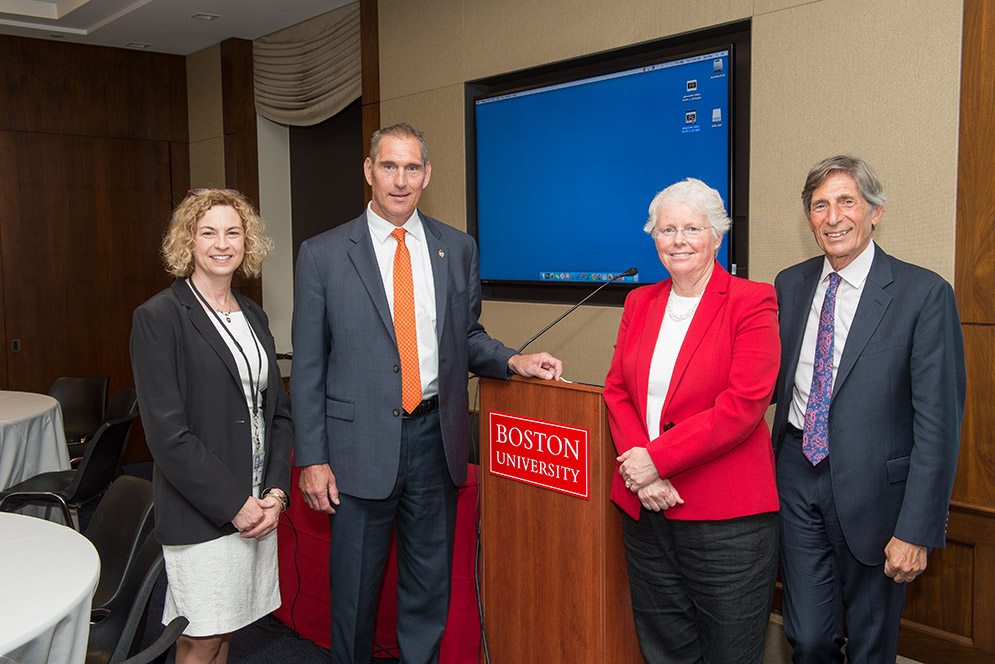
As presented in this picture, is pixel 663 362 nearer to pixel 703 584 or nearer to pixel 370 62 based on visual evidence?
pixel 703 584

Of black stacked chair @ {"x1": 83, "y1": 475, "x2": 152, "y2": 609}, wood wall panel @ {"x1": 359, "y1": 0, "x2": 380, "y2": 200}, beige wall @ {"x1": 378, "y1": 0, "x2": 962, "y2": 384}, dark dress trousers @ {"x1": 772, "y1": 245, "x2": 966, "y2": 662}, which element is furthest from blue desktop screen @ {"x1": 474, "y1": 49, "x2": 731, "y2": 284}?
black stacked chair @ {"x1": 83, "y1": 475, "x2": 152, "y2": 609}

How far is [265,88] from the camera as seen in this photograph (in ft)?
19.5

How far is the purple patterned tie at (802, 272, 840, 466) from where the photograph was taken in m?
2.12

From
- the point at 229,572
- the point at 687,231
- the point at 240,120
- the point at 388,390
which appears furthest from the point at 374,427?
the point at 240,120

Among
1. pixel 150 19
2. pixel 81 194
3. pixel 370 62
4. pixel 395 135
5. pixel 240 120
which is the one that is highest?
pixel 150 19

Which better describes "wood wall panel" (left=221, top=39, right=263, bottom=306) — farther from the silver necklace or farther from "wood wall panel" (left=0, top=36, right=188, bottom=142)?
the silver necklace

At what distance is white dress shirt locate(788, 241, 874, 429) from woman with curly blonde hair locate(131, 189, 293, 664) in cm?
147

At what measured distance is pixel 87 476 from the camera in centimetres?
372

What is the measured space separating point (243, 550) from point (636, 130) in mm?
2346

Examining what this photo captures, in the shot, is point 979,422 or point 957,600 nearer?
point 979,422

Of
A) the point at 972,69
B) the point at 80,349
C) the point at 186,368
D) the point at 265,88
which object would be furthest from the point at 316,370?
the point at 80,349

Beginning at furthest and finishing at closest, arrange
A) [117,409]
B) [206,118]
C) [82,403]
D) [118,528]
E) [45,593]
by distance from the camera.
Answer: [206,118] → [82,403] → [117,409] → [118,528] → [45,593]

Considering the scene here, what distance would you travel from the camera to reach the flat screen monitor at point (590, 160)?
10.6 feet

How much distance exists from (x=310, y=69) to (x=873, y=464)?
4.67 meters
